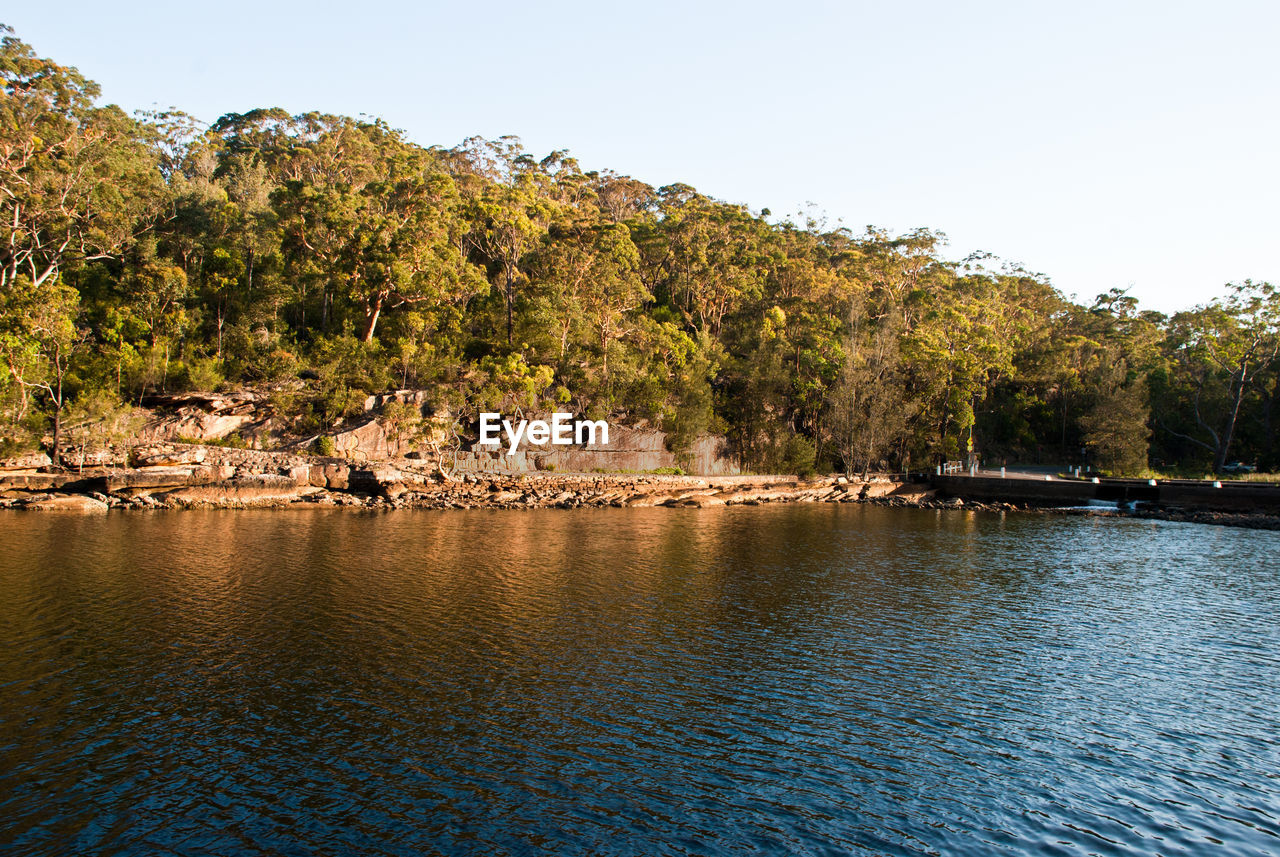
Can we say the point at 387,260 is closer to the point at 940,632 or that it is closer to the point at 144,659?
the point at 144,659

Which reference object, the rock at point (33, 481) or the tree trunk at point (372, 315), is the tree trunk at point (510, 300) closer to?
the tree trunk at point (372, 315)

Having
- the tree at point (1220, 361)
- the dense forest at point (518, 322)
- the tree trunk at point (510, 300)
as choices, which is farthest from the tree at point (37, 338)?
the tree at point (1220, 361)

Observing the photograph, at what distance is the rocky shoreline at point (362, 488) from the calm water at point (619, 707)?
42.3ft

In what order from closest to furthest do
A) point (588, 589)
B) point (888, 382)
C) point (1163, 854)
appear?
point (1163, 854) < point (588, 589) < point (888, 382)

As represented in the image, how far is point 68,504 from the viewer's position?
38.1 meters

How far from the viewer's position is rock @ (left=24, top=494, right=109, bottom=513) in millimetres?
37750

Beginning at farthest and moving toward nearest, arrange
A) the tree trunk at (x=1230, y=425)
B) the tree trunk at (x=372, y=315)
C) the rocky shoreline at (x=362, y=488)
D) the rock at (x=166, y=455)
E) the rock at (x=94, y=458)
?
1. the tree trunk at (x=1230, y=425)
2. the tree trunk at (x=372, y=315)
3. the rock at (x=166, y=455)
4. the rock at (x=94, y=458)
5. the rocky shoreline at (x=362, y=488)

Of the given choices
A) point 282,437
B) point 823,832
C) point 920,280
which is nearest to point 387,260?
point 282,437

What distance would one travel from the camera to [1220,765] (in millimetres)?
12516

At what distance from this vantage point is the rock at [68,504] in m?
37.8

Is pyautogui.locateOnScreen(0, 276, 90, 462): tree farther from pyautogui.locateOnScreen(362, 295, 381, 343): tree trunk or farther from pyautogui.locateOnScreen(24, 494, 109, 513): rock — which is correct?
pyautogui.locateOnScreen(362, 295, 381, 343): tree trunk

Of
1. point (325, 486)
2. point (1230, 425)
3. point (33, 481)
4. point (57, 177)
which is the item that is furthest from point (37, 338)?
point (1230, 425)

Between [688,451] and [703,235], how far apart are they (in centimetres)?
2238

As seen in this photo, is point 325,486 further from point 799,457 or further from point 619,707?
point 799,457
